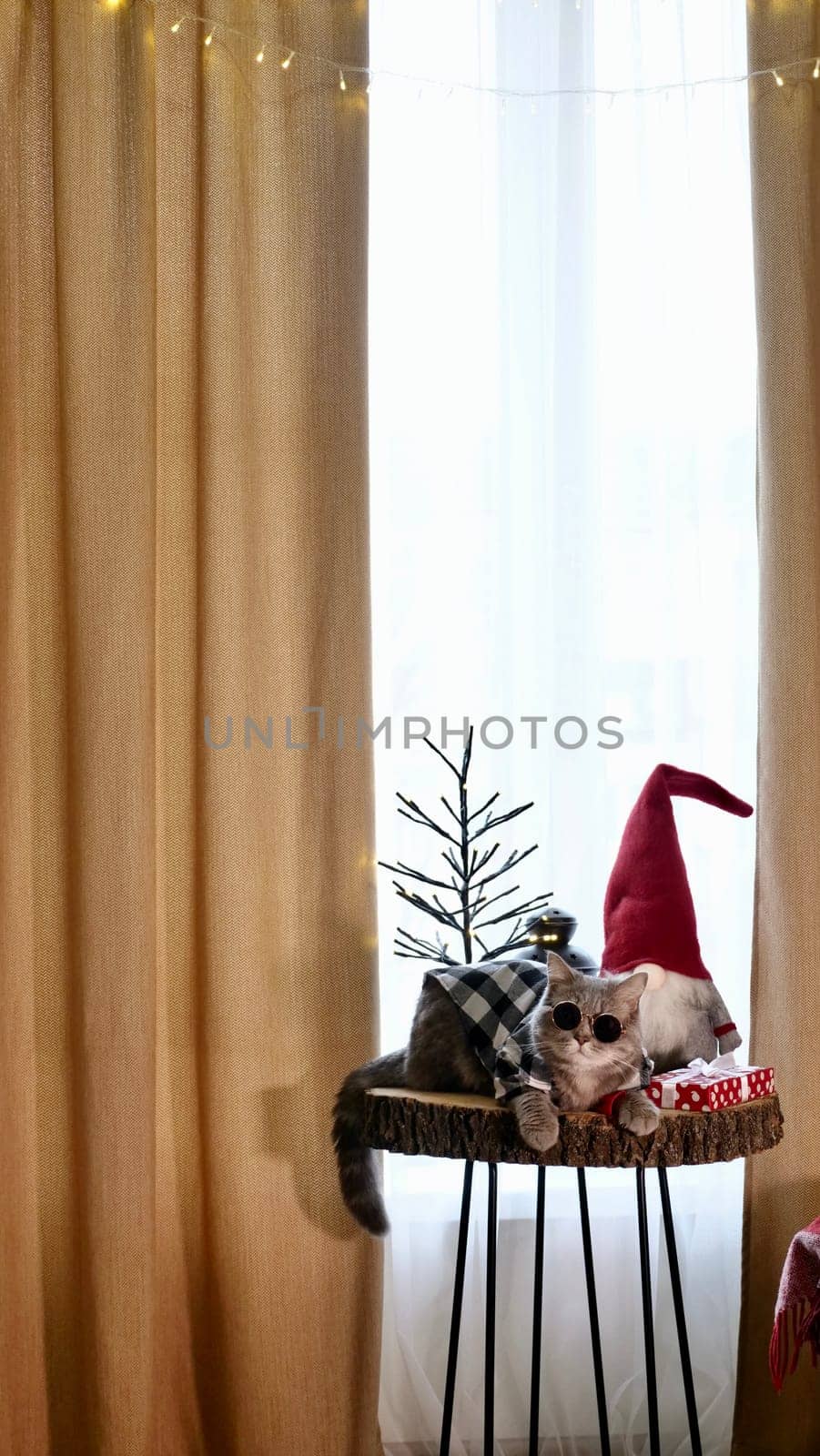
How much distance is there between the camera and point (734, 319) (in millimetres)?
1888

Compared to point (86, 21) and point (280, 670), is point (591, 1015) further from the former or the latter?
point (86, 21)

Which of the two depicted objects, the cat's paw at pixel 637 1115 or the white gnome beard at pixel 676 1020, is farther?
the white gnome beard at pixel 676 1020

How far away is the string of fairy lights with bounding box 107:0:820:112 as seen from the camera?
68.5 inches

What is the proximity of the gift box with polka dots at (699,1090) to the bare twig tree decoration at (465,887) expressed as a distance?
0.23 m

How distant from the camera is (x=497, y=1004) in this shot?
1402 millimetres

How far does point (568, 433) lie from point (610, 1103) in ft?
3.31

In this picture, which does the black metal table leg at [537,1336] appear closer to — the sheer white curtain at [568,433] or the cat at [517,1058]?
the cat at [517,1058]

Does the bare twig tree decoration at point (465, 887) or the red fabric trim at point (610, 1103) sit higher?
the bare twig tree decoration at point (465, 887)

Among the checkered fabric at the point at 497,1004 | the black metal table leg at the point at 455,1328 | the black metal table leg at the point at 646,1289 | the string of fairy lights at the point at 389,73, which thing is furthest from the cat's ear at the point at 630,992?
the string of fairy lights at the point at 389,73

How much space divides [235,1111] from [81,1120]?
20cm

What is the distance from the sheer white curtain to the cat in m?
0.36

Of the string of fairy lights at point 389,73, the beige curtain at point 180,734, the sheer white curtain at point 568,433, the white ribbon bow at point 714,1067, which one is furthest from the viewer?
the sheer white curtain at point 568,433

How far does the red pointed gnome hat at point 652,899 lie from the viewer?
143 centimetres

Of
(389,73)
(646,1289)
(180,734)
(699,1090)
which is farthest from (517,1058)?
(389,73)
